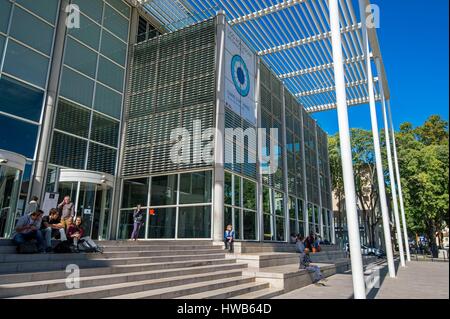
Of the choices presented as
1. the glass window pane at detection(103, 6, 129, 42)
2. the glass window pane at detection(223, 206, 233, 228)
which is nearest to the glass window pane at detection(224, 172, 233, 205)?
the glass window pane at detection(223, 206, 233, 228)

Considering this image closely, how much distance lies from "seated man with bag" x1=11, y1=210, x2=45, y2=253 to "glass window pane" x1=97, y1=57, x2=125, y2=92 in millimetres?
11476

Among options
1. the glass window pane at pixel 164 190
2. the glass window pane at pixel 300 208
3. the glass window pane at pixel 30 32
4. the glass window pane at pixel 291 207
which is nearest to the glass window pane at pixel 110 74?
the glass window pane at pixel 30 32

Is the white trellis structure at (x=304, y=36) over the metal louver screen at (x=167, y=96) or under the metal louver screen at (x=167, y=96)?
over

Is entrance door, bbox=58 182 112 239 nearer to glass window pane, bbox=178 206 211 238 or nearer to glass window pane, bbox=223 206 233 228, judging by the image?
glass window pane, bbox=178 206 211 238

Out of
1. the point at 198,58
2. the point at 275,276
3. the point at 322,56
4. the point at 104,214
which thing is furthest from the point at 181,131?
the point at 322,56

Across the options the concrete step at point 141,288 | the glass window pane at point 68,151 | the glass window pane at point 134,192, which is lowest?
the concrete step at point 141,288

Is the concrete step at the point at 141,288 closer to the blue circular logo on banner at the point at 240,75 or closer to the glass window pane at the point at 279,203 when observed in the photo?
the blue circular logo on banner at the point at 240,75

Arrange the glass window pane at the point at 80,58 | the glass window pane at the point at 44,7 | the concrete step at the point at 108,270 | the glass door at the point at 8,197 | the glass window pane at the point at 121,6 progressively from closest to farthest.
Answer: the concrete step at the point at 108,270
the glass door at the point at 8,197
the glass window pane at the point at 44,7
the glass window pane at the point at 80,58
the glass window pane at the point at 121,6

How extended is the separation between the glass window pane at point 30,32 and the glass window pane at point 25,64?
0.39 m

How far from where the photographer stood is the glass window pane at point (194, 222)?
15.6 m

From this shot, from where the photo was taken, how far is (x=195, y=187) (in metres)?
16.2

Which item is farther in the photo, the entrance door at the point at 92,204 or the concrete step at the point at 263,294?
the entrance door at the point at 92,204

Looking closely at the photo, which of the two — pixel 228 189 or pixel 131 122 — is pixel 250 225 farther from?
pixel 131 122

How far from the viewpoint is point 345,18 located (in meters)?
19.0
